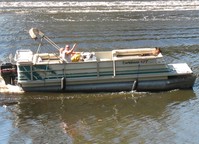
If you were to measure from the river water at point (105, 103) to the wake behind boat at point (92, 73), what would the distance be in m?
0.41

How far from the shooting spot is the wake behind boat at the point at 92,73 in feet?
68.4

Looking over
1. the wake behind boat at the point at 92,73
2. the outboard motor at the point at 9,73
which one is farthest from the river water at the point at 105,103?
the outboard motor at the point at 9,73

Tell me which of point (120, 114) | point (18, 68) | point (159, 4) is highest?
point (159, 4)

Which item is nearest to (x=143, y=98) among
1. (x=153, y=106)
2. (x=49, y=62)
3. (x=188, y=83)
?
(x=153, y=106)

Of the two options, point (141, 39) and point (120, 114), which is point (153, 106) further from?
point (141, 39)

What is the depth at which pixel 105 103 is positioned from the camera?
20375mm

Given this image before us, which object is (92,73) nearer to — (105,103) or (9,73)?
(105,103)

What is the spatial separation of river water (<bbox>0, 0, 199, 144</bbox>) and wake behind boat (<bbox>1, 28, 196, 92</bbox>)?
1.35ft

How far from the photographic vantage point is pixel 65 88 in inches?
840

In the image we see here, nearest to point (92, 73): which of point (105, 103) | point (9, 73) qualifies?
point (105, 103)

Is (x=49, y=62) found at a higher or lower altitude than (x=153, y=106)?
higher

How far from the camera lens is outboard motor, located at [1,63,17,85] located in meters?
21.3

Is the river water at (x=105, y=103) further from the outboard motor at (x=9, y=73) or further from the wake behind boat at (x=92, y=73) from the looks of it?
the outboard motor at (x=9, y=73)

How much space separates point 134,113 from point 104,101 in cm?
190
